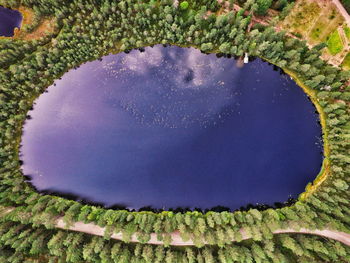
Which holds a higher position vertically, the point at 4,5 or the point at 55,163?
the point at 4,5

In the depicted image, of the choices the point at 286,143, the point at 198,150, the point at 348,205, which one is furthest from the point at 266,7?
the point at 348,205

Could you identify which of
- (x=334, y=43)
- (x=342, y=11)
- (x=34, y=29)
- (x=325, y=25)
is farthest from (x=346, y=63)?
(x=34, y=29)

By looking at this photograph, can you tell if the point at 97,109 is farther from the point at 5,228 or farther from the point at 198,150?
the point at 5,228

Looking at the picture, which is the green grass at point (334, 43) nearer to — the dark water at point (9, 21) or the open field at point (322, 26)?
the open field at point (322, 26)

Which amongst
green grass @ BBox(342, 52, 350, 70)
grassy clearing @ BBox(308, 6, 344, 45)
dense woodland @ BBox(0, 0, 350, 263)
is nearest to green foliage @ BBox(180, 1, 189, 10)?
dense woodland @ BBox(0, 0, 350, 263)

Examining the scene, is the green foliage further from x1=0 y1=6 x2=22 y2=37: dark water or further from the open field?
x1=0 y1=6 x2=22 y2=37: dark water

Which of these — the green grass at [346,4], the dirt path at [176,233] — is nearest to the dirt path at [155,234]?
the dirt path at [176,233]

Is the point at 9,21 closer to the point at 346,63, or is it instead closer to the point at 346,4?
the point at 346,4
